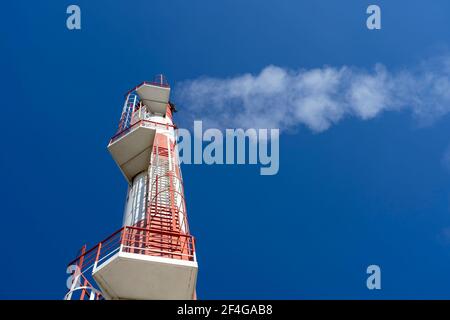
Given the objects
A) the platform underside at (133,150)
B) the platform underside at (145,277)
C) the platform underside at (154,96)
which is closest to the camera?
the platform underside at (145,277)

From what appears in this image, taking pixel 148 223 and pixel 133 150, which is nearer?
pixel 148 223

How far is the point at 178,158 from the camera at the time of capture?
26.2 meters

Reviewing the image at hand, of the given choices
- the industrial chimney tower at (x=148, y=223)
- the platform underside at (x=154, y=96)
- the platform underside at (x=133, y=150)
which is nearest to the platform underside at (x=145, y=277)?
the industrial chimney tower at (x=148, y=223)

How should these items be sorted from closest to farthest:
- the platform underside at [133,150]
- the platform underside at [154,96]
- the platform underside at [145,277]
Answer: the platform underside at [145,277], the platform underside at [133,150], the platform underside at [154,96]

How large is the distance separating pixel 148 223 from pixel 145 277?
10.8 feet

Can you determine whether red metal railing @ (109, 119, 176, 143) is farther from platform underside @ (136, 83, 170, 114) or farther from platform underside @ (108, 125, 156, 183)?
platform underside @ (136, 83, 170, 114)

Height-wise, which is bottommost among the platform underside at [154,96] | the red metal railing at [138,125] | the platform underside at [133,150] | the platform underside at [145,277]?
the platform underside at [145,277]

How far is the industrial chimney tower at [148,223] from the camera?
1548 cm

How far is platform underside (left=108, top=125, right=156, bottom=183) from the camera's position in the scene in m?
26.1

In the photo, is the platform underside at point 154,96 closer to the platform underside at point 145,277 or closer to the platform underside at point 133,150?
the platform underside at point 133,150

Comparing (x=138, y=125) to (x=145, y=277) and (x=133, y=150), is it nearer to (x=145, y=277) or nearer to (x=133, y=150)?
(x=133, y=150)

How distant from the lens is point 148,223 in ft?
61.0

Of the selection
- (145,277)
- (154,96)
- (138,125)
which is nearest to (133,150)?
(138,125)
